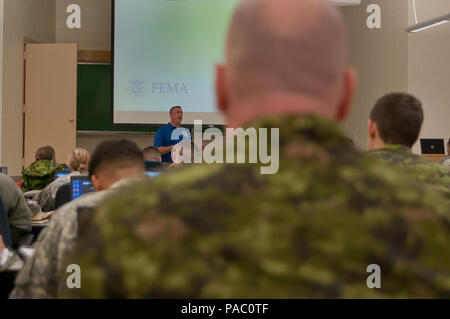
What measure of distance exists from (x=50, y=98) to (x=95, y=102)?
2.53 ft

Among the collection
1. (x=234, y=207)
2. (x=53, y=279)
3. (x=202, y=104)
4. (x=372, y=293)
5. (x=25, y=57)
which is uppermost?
(x=25, y=57)

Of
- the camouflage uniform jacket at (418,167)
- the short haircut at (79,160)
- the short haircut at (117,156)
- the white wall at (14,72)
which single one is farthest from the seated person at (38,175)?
the camouflage uniform jacket at (418,167)

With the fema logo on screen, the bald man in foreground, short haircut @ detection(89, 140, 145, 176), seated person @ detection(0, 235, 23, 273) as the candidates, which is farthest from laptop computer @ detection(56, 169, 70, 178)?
the bald man in foreground

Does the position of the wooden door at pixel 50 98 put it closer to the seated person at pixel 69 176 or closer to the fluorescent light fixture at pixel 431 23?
the seated person at pixel 69 176

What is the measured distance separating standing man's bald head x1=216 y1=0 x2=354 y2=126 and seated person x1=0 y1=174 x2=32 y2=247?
10.9 ft

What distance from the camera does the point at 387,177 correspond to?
0.80 meters

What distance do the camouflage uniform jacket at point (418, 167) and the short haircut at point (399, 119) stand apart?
9cm

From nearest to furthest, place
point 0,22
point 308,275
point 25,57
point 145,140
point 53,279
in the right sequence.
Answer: point 308,275 < point 53,279 < point 0,22 < point 25,57 < point 145,140

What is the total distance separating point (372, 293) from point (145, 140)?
31.7 ft

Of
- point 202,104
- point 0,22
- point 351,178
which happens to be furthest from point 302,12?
point 0,22

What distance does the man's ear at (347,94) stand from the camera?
2.84ft

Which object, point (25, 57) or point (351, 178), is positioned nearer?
point (351, 178)

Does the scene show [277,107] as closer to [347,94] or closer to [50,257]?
[347,94]

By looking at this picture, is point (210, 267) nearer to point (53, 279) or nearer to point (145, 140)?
point (53, 279)
